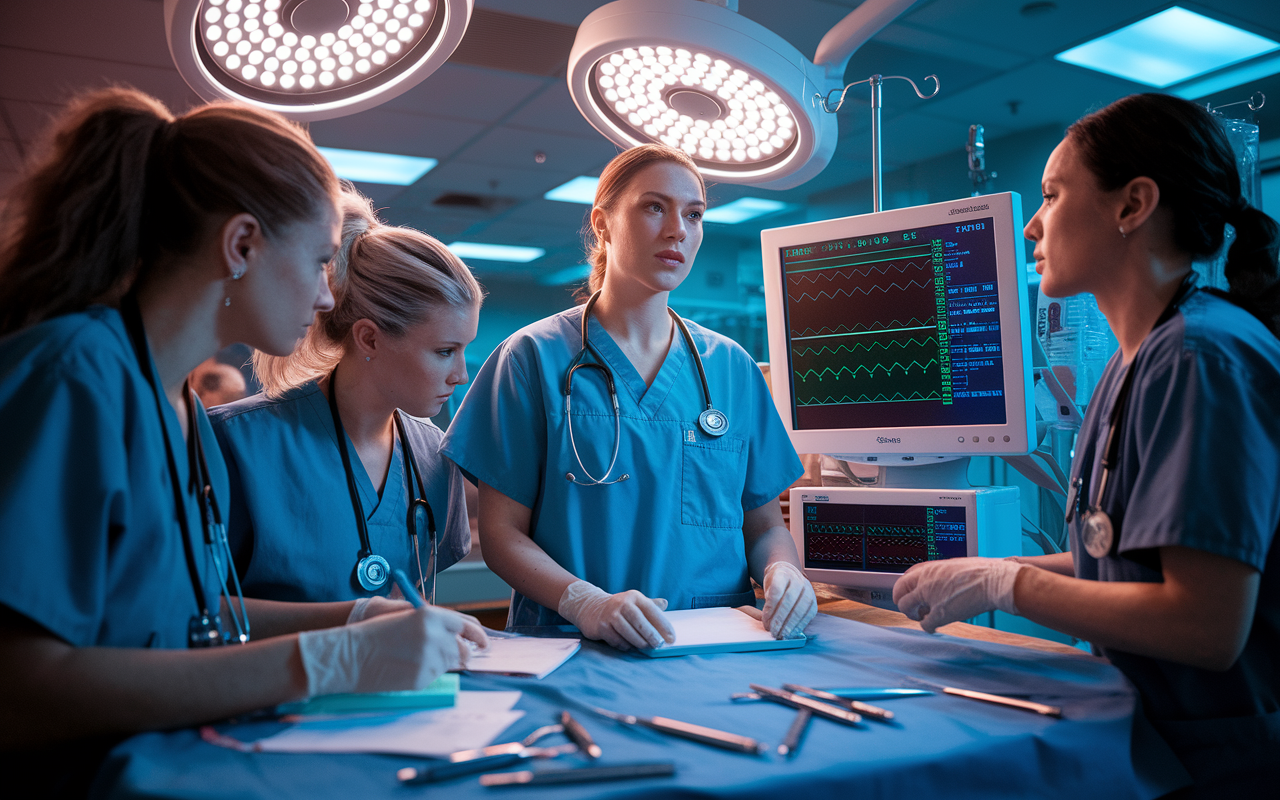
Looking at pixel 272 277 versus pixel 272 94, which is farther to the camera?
pixel 272 94

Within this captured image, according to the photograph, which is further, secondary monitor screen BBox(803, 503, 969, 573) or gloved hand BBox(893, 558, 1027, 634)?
secondary monitor screen BBox(803, 503, 969, 573)

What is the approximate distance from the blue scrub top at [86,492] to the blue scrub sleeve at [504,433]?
0.57 meters

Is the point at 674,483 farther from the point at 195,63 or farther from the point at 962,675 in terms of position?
the point at 195,63

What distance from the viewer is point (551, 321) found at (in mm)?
1638

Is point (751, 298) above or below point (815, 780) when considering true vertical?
above

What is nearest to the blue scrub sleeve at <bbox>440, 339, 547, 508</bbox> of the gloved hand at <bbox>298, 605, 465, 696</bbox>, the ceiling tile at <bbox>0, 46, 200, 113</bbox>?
the gloved hand at <bbox>298, 605, 465, 696</bbox>

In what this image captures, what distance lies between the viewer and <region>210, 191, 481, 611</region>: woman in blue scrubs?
136 centimetres

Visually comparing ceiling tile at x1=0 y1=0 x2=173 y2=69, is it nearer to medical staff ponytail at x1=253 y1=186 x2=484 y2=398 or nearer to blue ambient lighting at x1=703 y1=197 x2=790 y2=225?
medical staff ponytail at x1=253 y1=186 x2=484 y2=398

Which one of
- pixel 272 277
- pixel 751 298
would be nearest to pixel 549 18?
pixel 272 277

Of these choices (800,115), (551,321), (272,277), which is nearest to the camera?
(272,277)

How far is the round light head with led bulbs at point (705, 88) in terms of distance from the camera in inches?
48.5

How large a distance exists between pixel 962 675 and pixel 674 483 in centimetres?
62

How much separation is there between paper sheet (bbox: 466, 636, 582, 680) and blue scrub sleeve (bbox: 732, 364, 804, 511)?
0.58 metres

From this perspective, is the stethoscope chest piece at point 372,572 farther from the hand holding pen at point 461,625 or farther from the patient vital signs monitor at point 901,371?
the patient vital signs monitor at point 901,371
